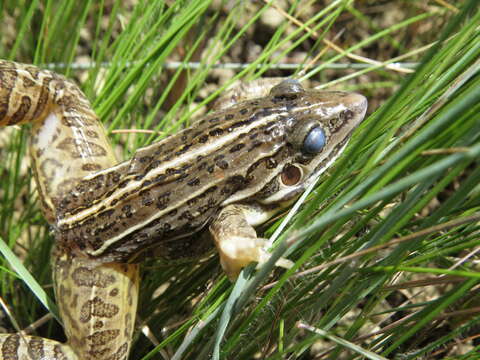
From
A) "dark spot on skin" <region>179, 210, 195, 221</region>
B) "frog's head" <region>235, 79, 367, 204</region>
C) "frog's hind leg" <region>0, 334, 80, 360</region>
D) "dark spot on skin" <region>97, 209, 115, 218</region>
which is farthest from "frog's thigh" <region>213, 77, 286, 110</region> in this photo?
"frog's hind leg" <region>0, 334, 80, 360</region>

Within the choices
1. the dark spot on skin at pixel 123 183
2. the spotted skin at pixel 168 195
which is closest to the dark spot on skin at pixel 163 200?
the spotted skin at pixel 168 195

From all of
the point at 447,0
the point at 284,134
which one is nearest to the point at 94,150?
the point at 284,134

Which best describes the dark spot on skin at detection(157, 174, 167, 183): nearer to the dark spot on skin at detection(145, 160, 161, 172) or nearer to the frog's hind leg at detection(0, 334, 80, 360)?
the dark spot on skin at detection(145, 160, 161, 172)

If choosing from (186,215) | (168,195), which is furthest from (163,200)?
(186,215)

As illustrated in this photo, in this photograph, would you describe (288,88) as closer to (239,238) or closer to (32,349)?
(239,238)

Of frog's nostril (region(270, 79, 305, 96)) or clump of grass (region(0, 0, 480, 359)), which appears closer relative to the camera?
clump of grass (region(0, 0, 480, 359))

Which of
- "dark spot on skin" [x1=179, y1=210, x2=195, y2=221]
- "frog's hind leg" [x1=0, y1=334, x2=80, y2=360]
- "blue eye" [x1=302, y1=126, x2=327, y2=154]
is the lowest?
"frog's hind leg" [x1=0, y1=334, x2=80, y2=360]
